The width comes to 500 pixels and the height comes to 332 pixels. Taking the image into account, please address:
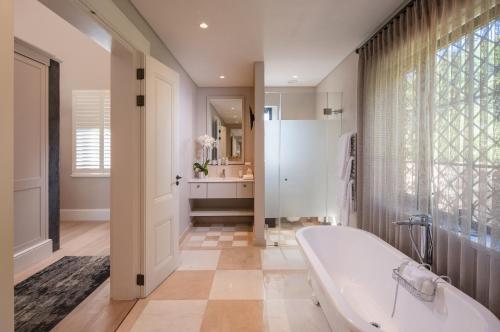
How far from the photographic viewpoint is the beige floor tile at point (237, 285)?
2.36 m

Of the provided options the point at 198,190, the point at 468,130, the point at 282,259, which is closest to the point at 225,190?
the point at 198,190

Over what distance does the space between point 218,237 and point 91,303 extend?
1.98m

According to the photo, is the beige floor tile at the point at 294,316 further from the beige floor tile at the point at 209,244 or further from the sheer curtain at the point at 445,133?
the beige floor tile at the point at 209,244

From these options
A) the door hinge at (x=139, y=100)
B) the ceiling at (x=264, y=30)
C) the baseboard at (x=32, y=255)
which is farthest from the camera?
the baseboard at (x=32, y=255)

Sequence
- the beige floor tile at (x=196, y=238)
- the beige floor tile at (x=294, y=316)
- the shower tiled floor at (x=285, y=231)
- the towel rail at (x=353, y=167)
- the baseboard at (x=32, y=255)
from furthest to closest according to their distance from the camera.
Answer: the beige floor tile at (x=196, y=238), the shower tiled floor at (x=285, y=231), the towel rail at (x=353, y=167), the baseboard at (x=32, y=255), the beige floor tile at (x=294, y=316)

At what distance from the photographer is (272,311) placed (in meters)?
2.13

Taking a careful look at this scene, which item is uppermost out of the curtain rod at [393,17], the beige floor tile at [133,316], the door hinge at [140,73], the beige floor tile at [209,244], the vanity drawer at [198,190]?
the curtain rod at [393,17]

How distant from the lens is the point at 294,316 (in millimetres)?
2064

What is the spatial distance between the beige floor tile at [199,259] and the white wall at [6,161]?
2.02 metres

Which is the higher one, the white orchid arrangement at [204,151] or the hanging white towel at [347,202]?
the white orchid arrangement at [204,151]

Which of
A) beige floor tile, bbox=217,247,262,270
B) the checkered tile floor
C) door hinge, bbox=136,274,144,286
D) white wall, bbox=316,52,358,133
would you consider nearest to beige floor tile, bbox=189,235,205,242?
the checkered tile floor

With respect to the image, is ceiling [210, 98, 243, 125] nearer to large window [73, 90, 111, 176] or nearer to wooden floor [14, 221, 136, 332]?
large window [73, 90, 111, 176]

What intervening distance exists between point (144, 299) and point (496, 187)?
8.56 feet

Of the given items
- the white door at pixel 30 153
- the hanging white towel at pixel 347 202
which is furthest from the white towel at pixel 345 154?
the white door at pixel 30 153
